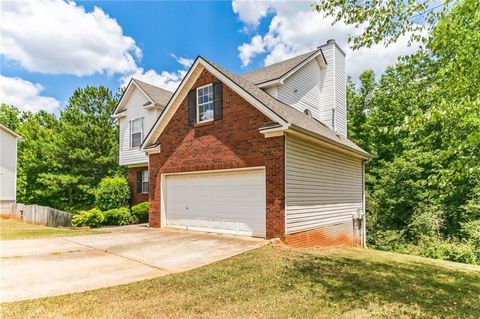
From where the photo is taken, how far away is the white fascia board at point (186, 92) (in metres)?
9.42

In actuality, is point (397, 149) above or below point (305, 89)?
below

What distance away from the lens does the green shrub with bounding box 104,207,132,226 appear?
625 inches

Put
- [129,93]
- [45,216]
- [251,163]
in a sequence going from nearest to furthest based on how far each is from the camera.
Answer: [251,163]
[45,216]
[129,93]

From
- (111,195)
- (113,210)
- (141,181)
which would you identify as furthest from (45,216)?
(141,181)

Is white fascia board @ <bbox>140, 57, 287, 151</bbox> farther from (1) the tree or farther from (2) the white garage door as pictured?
(1) the tree

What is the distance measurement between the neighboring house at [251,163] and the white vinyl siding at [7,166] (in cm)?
1405

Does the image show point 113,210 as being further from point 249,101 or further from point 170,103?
point 249,101

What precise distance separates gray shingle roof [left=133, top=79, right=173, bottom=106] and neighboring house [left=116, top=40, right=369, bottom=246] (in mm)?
5011

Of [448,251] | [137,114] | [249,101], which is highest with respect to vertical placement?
[137,114]

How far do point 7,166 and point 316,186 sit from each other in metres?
21.9

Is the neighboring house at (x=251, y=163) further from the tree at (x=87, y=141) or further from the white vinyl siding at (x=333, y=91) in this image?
the tree at (x=87, y=141)

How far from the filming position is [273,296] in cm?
477

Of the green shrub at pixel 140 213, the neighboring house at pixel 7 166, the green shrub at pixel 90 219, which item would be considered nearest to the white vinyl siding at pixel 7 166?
the neighboring house at pixel 7 166

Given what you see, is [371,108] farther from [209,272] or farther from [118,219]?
[209,272]
